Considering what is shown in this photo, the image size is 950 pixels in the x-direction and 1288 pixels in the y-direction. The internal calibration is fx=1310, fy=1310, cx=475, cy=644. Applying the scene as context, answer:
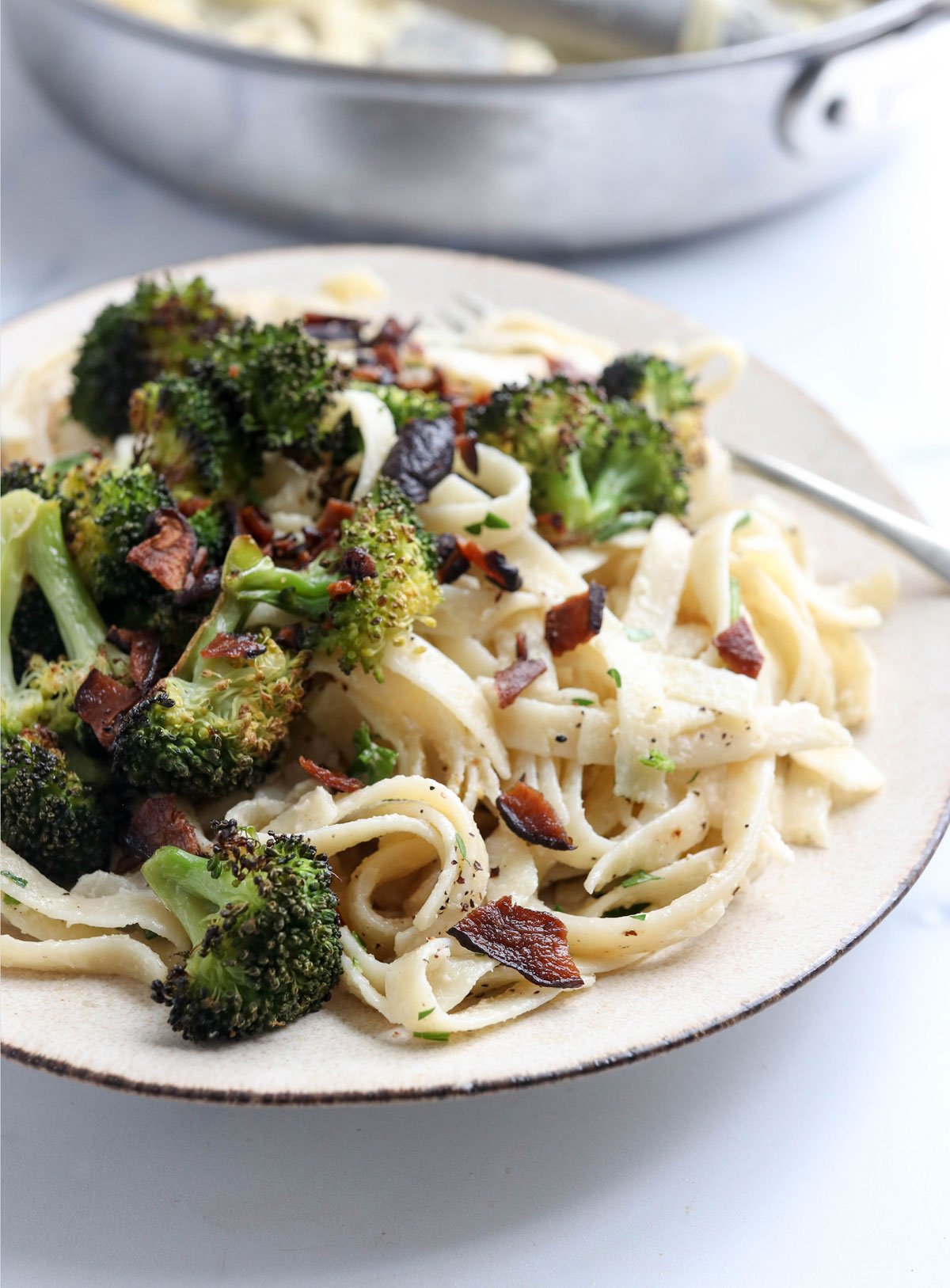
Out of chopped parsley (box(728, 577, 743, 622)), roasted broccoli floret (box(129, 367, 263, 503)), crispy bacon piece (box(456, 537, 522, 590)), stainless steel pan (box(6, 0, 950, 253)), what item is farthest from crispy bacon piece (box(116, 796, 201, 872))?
stainless steel pan (box(6, 0, 950, 253))

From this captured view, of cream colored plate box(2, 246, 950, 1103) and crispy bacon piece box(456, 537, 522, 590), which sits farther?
crispy bacon piece box(456, 537, 522, 590)

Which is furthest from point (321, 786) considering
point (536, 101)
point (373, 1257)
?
point (536, 101)

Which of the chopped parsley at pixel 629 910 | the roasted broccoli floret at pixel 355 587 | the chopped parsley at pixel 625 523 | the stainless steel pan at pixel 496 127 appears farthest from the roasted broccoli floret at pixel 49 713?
the stainless steel pan at pixel 496 127

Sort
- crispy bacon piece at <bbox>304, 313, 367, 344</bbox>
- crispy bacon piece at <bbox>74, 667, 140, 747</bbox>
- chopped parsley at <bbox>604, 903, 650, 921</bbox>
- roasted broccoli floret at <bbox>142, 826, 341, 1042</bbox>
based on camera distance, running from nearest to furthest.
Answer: roasted broccoli floret at <bbox>142, 826, 341, 1042</bbox>
crispy bacon piece at <bbox>74, 667, 140, 747</bbox>
chopped parsley at <bbox>604, 903, 650, 921</bbox>
crispy bacon piece at <bbox>304, 313, 367, 344</bbox>

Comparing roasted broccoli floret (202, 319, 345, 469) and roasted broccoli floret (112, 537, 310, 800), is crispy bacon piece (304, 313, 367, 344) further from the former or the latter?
roasted broccoli floret (112, 537, 310, 800)

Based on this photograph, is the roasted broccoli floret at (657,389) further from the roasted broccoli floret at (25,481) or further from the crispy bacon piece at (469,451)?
the roasted broccoli floret at (25,481)
